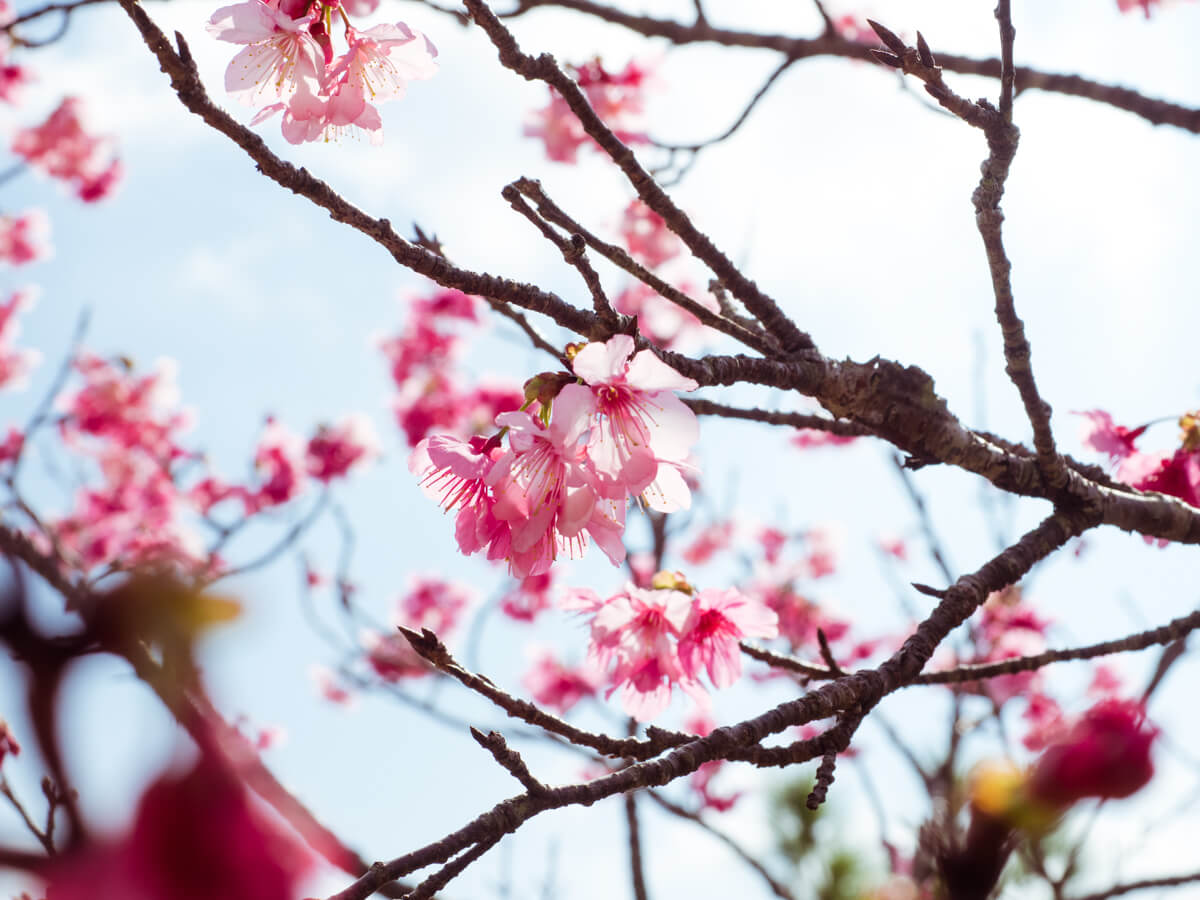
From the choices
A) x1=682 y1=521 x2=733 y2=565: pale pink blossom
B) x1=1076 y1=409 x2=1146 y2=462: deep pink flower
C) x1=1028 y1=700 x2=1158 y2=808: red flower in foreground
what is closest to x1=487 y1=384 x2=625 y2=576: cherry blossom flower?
x1=1028 y1=700 x2=1158 y2=808: red flower in foreground

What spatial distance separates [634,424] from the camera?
4.54ft

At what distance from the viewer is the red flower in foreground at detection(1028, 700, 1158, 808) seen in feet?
2.30

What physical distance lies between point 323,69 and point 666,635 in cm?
124

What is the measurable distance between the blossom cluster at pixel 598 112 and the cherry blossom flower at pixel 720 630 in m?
3.71

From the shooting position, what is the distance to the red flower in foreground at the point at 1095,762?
70cm

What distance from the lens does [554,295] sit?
1.23 metres

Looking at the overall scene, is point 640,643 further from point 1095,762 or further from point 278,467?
point 278,467

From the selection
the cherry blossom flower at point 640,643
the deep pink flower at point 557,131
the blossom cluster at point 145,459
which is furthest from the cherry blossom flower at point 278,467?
the cherry blossom flower at point 640,643

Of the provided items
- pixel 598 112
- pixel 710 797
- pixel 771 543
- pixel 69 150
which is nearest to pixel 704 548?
pixel 771 543

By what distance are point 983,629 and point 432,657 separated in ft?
19.7

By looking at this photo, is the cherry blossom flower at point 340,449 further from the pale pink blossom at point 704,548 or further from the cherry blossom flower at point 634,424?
the cherry blossom flower at point 634,424

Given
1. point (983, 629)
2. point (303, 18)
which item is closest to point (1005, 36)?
point (303, 18)

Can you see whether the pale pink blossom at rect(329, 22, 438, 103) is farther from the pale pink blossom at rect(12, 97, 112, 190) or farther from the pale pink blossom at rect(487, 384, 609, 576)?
the pale pink blossom at rect(12, 97, 112, 190)

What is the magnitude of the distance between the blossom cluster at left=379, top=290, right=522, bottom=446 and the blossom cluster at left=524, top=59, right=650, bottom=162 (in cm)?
112
